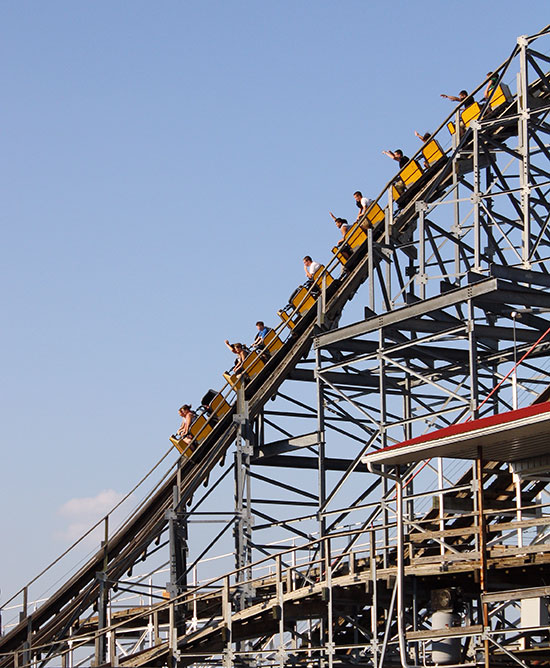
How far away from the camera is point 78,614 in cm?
3014

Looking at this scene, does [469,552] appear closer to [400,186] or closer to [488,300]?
[488,300]

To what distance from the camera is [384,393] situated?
86.5 feet

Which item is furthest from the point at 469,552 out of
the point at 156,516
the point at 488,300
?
the point at 156,516

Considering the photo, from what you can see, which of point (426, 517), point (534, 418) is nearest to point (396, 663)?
point (426, 517)

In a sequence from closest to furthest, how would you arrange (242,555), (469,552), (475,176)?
1. (469,552)
2. (475,176)
3. (242,555)

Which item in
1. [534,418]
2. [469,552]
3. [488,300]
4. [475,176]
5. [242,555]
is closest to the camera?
[534,418]

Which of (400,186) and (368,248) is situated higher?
(400,186)

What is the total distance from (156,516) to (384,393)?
695 cm

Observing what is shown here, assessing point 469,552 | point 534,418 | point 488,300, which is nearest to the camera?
point 534,418

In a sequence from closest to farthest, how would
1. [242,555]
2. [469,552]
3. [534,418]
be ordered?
[534,418] < [469,552] < [242,555]

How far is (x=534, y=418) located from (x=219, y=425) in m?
12.8

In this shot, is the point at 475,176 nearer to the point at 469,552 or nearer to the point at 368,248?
the point at 368,248

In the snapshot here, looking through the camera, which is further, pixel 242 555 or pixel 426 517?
pixel 242 555

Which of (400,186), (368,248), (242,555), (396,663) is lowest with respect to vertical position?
(396,663)
